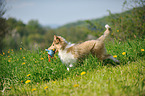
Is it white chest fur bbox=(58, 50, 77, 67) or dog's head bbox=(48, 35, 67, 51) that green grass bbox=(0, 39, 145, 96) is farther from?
dog's head bbox=(48, 35, 67, 51)

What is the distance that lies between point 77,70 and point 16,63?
2296 mm

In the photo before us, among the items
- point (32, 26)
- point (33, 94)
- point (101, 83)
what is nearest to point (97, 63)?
point (101, 83)

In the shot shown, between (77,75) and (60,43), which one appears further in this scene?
(60,43)

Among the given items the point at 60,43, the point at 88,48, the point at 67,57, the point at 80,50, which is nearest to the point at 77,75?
the point at 67,57

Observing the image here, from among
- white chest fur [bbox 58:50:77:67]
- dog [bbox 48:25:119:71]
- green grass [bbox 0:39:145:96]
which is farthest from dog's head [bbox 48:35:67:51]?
green grass [bbox 0:39:145:96]

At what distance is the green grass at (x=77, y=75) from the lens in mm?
2211

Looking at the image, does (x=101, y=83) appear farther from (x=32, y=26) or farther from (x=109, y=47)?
(x=32, y=26)

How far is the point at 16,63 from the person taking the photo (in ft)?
14.0

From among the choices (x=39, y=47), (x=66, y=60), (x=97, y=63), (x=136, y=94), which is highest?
(x=39, y=47)

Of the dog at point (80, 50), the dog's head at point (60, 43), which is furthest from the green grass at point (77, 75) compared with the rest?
the dog's head at point (60, 43)

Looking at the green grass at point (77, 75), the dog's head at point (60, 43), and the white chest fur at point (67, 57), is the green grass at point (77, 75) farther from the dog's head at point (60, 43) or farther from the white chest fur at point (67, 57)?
the dog's head at point (60, 43)

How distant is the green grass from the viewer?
87.0 inches

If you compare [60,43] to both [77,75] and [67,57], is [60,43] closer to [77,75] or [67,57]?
[67,57]

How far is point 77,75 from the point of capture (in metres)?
3.14
